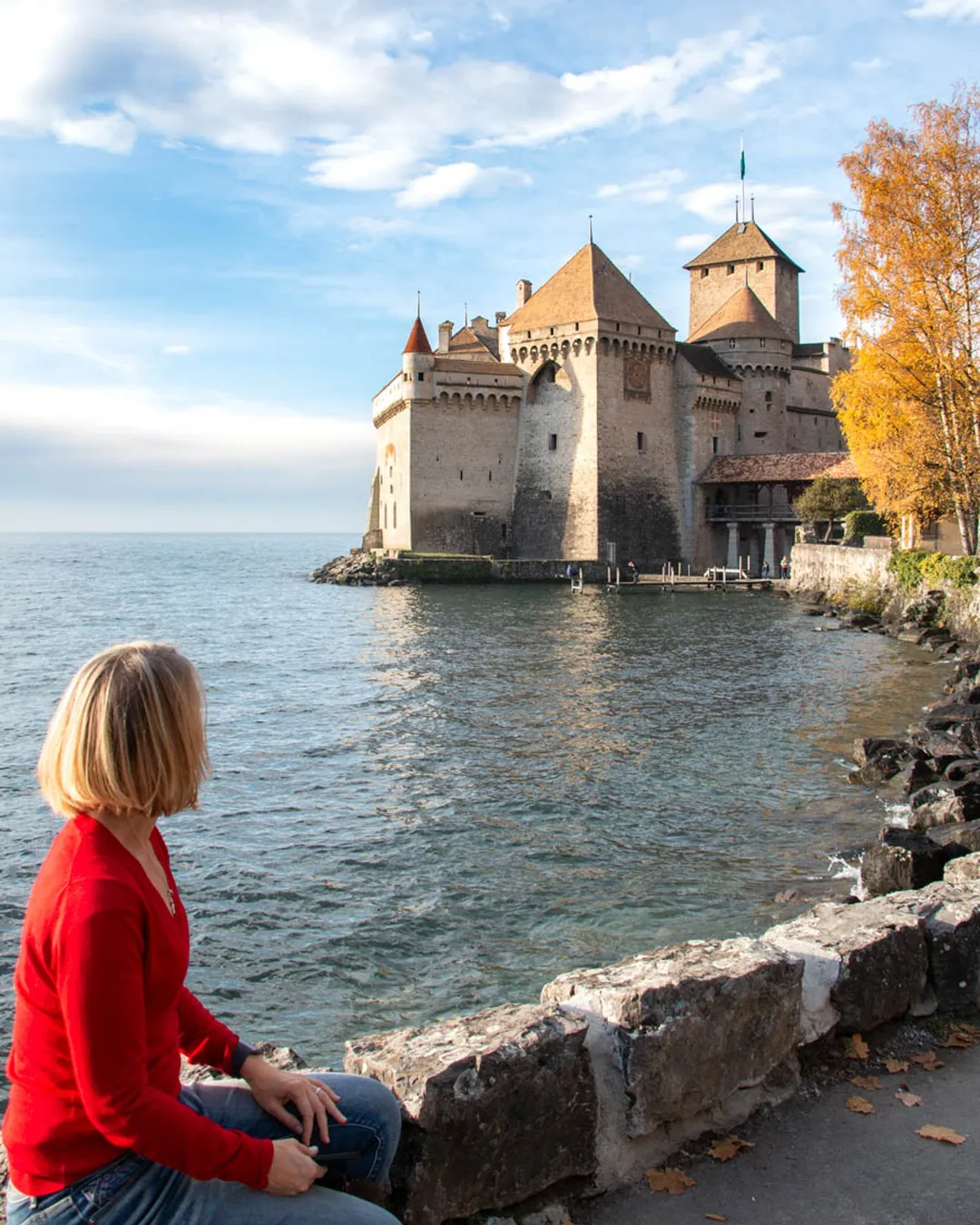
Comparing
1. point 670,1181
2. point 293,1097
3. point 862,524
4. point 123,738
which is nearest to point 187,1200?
point 293,1097

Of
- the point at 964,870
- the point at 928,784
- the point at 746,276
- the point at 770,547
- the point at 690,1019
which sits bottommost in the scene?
the point at 928,784

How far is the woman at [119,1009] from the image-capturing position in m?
2.01

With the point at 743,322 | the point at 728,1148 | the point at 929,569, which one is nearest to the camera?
the point at 728,1148

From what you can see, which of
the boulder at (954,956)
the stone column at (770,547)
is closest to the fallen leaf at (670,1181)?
the boulder at (954,956)

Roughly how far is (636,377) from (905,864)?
4156cm

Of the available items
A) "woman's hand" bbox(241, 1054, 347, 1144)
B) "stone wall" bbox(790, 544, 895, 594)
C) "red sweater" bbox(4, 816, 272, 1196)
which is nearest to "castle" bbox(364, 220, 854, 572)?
"stone wall" bbox(790, 544, 895, 594)

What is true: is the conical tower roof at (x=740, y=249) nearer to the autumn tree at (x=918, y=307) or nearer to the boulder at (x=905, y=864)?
the autumn tree at (x=918, y=307)

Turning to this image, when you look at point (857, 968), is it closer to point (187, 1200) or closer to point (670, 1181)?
point (670, 1181)

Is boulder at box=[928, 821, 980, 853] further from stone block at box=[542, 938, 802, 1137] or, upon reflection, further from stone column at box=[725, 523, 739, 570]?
stone column at box=[725, 523, 739, 570]

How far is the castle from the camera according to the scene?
153 feet

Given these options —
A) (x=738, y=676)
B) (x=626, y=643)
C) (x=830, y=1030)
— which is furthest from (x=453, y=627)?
(x=830, y=1030)

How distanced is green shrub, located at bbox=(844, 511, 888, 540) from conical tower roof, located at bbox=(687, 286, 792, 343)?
671 inches

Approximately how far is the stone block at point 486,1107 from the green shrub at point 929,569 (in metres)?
22.2

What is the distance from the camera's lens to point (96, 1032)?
2.00 m
